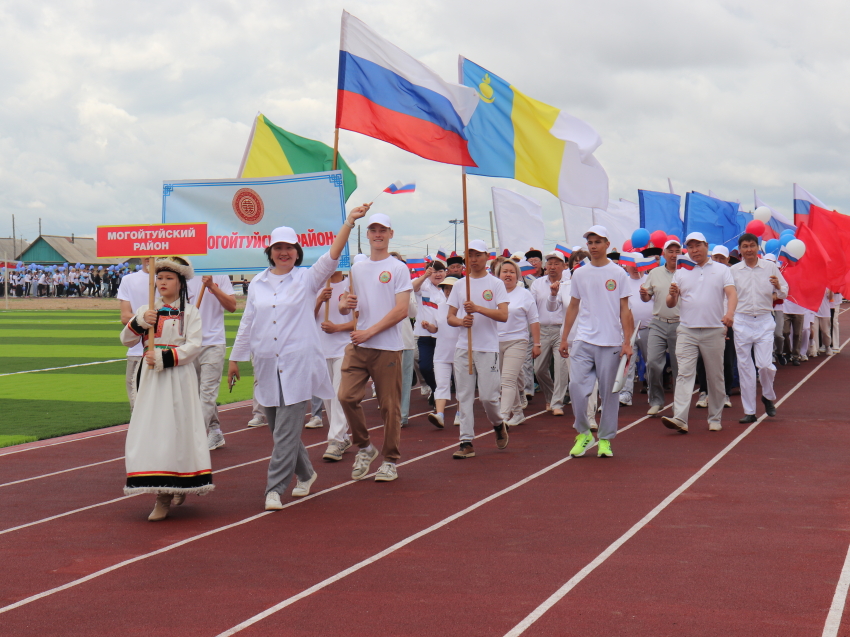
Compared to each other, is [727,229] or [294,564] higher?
[727,229]

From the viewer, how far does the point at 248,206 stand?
8500 millimetres

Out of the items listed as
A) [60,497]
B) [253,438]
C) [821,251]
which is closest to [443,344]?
[253,438]

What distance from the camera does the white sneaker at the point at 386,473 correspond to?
313 inches

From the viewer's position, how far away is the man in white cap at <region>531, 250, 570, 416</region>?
12.4 meters

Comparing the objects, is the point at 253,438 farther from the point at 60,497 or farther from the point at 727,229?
the point at 727,229

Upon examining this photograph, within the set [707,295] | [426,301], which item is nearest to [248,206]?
[426,301]

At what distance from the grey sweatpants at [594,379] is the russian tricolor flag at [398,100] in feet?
7.36

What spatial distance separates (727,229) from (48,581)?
58.0 ft

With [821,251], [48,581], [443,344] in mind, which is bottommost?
[48,581]

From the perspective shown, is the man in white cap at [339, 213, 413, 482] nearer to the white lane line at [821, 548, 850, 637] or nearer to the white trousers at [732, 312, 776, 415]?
the white lane line at [821, 548, 850, 637]

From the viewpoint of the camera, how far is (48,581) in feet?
17.3

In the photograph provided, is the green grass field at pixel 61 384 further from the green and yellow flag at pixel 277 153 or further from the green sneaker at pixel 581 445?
the green sneaker at pixel 581 445

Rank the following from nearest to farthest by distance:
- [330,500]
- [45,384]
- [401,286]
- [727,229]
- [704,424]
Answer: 1. [330,500]
2. [401,286]
3. [704,424]
4. [45,384]
5. [727,229]

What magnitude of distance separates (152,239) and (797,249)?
1019 cm
